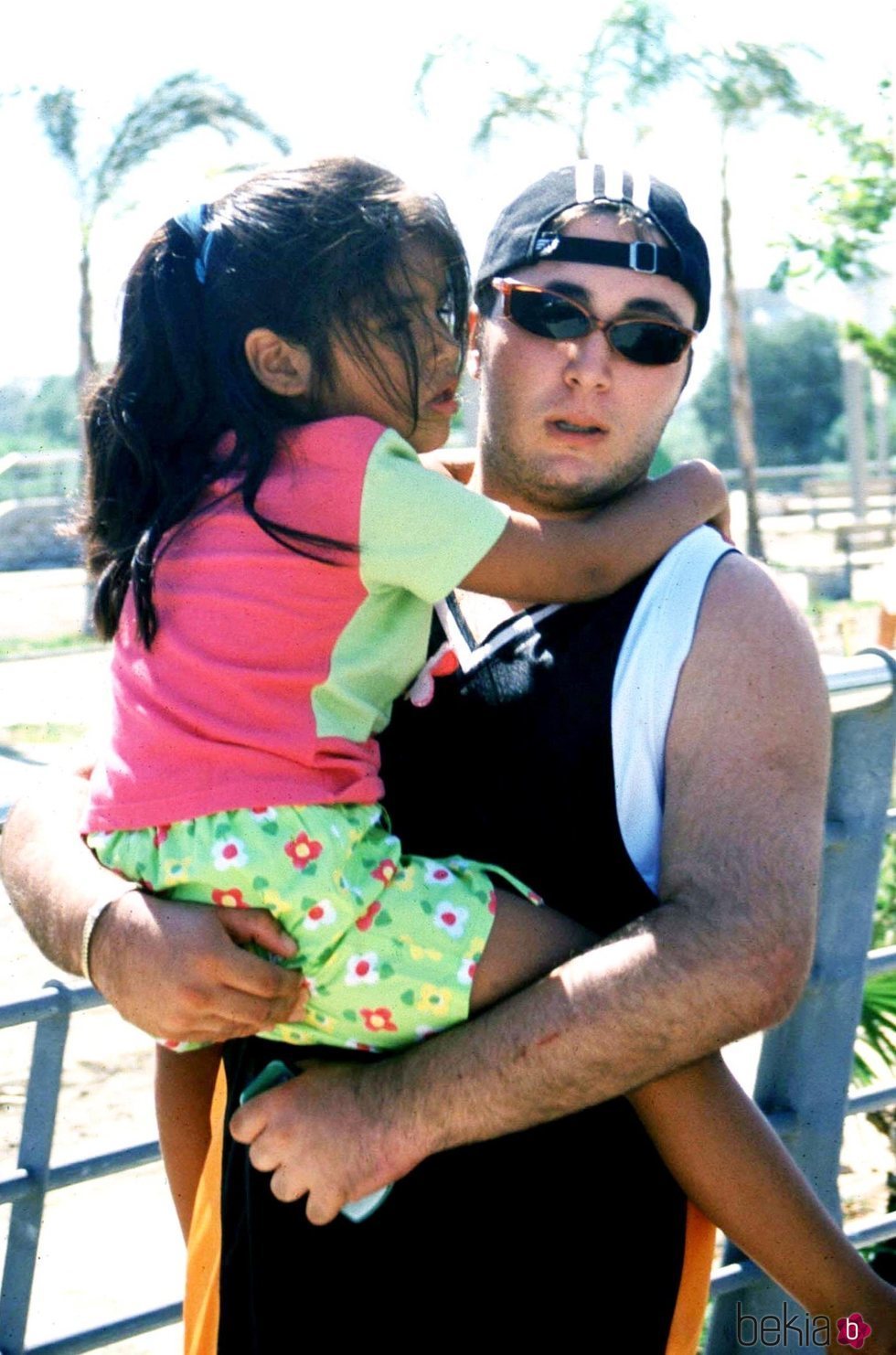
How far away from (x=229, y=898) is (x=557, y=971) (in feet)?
1.30

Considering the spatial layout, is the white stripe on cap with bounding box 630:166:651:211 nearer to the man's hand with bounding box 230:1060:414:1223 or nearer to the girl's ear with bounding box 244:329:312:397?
the girl's ear with bounding box 244:329:312:397

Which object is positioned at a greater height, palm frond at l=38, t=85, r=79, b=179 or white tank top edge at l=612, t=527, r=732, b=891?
palm frond at l=38, t=85, r=79, b=179

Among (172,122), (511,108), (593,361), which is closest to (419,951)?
(593,361)

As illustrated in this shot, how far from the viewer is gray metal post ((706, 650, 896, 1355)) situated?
299cm

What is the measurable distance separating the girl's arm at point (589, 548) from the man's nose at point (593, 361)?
298 millimetres

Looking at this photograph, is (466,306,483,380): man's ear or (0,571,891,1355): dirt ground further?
(0,571,891,1355): dirt ground

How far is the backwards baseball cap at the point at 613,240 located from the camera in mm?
2564

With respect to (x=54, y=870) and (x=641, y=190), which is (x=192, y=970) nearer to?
(x=54, y=870)

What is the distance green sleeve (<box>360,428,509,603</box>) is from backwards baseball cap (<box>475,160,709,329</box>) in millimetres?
643

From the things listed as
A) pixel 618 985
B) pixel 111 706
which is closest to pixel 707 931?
pixel 618 985

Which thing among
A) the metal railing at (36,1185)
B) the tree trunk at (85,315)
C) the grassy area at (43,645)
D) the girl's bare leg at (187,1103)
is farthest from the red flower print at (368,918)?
the tree trunk at (85,315)

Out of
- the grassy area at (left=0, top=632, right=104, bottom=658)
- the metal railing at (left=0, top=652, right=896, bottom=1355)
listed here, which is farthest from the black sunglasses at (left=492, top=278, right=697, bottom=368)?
the grassy area at (left=0, top=632, right=104, bottom=658)

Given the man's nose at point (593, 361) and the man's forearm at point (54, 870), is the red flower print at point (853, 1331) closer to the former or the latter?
the man's forearm at point (54, 870)

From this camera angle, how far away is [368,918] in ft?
6.71
